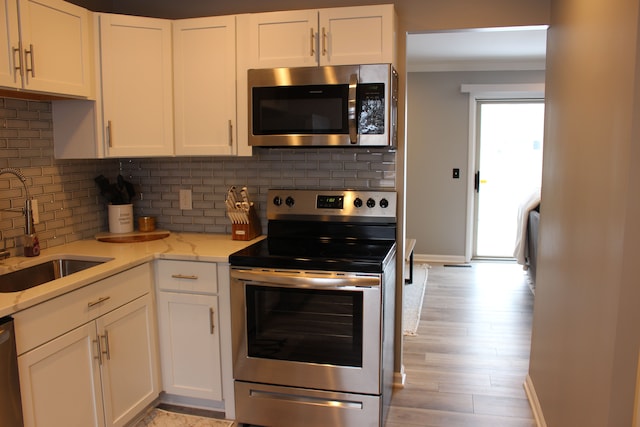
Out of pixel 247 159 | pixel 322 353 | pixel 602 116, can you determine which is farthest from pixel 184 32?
pixel 602 116

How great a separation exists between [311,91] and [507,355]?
2268mm

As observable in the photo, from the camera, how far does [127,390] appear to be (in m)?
Answer: 2.42

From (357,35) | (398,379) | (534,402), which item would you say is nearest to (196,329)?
(398,379)

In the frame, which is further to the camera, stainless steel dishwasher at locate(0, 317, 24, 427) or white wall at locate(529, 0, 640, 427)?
stainless steel dishwasher at locate(0, 317, 24, 427)

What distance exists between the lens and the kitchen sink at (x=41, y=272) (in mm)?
2281

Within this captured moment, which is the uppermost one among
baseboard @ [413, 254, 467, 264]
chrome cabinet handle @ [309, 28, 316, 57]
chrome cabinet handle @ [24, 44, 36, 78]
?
chrome cabinet handle @ [309, 28, 316, 57]

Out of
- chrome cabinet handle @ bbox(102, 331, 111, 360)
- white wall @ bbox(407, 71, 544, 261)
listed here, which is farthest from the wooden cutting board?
white wall @ bbox(407, 71, 544, 261)

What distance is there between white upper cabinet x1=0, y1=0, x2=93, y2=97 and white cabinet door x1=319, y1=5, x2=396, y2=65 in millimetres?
1213

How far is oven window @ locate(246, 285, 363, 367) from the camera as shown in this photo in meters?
2.36

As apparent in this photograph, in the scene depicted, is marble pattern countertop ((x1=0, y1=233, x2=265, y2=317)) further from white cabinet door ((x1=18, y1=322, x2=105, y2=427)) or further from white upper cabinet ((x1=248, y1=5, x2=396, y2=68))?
white upper cabinet ((x1=248, y1=5, x2=396, y2=68))

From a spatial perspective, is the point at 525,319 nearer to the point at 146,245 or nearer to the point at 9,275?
the point at 146,245

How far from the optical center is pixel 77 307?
2066 mm

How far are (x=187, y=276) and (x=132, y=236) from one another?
66cm

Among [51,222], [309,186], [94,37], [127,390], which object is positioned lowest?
[127,390]
